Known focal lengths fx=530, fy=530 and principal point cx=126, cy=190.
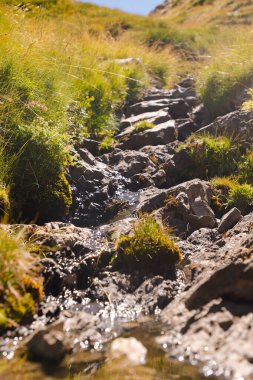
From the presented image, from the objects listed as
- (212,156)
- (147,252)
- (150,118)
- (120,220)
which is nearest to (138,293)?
(147,252)

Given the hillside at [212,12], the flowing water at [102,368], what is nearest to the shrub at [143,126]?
the flowing water at [102,368]

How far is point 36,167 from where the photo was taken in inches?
364

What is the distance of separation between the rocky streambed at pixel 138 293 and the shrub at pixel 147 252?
14 centimetres

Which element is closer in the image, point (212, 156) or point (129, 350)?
point (129, 350)

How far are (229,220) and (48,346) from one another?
4707 mm

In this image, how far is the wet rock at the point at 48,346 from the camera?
16.2 ft

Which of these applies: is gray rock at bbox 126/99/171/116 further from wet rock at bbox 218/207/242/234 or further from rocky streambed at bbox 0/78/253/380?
wet rock at bbox 218/207/242/234

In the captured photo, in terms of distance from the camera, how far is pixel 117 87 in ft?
52.7

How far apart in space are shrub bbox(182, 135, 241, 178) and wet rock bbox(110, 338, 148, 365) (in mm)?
6423

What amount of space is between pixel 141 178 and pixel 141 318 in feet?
19.5

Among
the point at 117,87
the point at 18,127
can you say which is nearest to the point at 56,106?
the point at 18,127

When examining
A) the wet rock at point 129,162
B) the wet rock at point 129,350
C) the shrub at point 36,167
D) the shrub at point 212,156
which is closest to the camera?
the wet rock at point 129,350

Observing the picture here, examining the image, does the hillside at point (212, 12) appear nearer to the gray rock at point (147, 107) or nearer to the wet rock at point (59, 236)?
the gray rock at point (147, 107)

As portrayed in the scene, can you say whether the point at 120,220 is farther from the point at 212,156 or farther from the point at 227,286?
the point at 227,286
